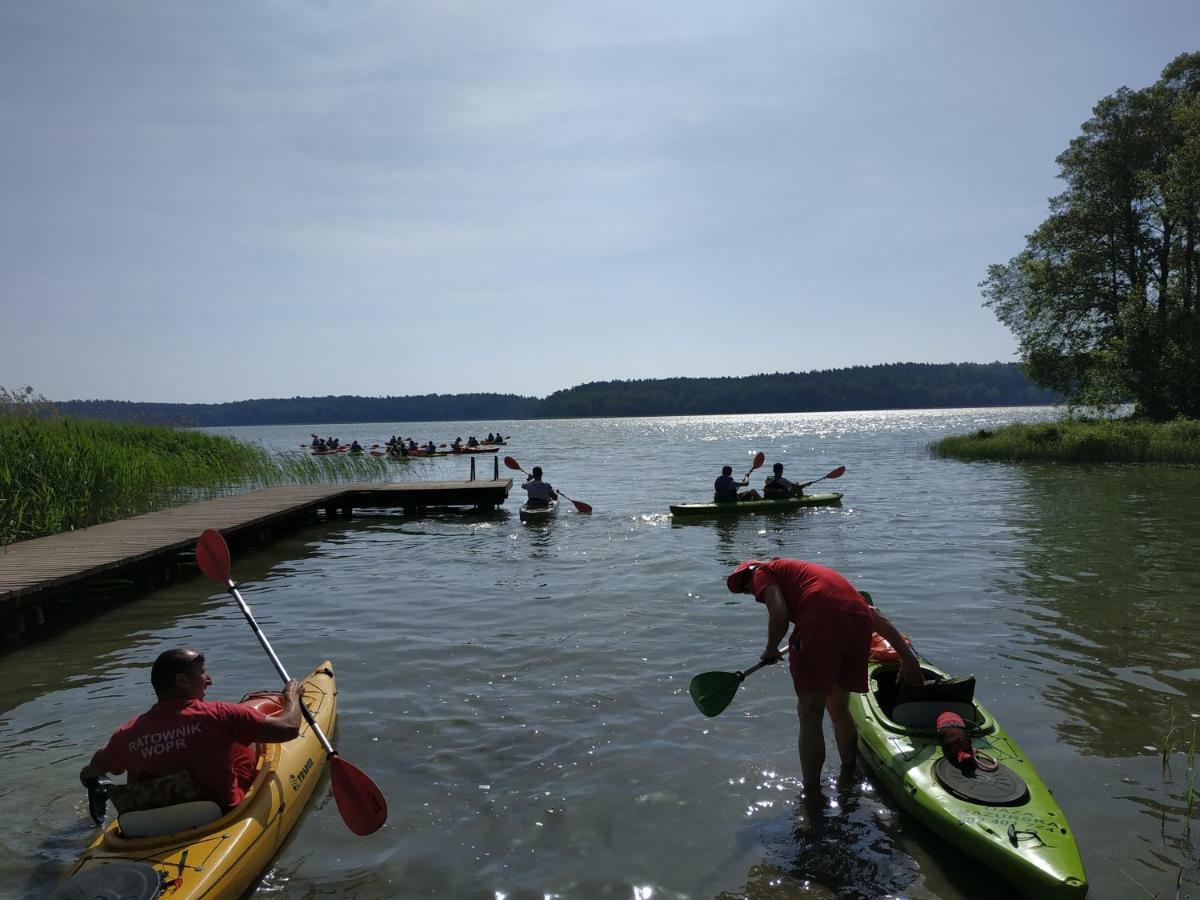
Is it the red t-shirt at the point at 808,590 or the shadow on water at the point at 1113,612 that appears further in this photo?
the shadow on water at the point at 1113,612

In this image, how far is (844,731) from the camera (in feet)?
17.4

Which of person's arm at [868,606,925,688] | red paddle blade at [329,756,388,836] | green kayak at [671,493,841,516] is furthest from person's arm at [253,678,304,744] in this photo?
green kayak at [671,493,841,516]

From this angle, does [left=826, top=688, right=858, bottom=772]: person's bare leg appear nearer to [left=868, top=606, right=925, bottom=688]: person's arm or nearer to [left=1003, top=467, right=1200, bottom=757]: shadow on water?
[left=868, top=606, right=925, bottom=688]: person's arm

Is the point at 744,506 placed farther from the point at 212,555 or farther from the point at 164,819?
the point at 164,819

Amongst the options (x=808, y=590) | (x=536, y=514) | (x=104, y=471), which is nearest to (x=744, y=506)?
(x=536, y=514)

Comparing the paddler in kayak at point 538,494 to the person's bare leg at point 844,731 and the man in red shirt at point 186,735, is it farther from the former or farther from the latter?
the man in red shirt at point 186,735

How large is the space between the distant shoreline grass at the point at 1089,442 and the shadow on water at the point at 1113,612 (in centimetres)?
976

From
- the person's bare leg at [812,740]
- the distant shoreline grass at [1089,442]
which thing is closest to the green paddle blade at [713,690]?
the person's bare leg at [812,740]

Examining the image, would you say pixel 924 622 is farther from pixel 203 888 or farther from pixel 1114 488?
pixel 1114 488

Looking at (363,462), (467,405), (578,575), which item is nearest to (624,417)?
(467,405)

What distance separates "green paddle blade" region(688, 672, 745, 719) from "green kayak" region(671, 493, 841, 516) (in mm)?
11987

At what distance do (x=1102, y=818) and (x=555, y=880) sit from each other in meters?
3.36

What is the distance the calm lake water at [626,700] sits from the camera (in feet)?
14.4

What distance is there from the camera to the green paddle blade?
5.56m
